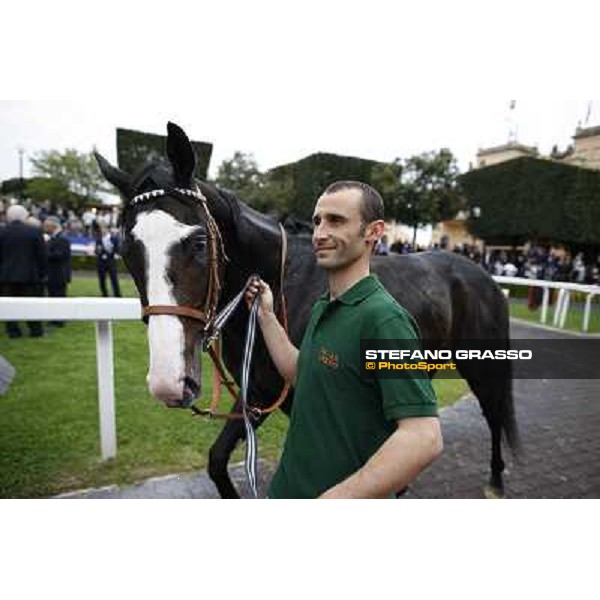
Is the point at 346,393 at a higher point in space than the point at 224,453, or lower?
higher

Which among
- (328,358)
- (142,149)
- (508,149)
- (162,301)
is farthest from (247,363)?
(508,149)

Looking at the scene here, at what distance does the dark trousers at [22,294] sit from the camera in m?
3.80

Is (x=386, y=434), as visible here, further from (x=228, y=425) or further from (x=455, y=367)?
(x=228, y=425)

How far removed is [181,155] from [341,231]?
71 cm

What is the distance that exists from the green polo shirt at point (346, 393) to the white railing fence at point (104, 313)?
4.15 feet

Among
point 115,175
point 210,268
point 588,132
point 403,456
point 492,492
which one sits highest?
point 588,132

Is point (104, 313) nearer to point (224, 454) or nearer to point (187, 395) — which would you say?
point (224, 454)

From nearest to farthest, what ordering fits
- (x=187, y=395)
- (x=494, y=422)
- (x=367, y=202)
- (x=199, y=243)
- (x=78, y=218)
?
Result: (x=367, y=202) < (x=187, y=395) < (x=199, y=243) < (x=494, y=422) < (x=78, y=218)

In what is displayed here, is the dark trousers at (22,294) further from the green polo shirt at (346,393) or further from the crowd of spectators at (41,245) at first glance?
the green polo shirt at (346,393)

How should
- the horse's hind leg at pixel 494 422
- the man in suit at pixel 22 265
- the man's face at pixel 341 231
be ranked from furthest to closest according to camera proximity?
1. the man in suit at pixel 22 265
2. the horse's hind leg at pixel 494 422
3. the man's face at pixel 341 231

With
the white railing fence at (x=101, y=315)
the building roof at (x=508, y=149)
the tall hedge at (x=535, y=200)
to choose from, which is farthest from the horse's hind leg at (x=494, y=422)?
Result: the white railing fence at (x=101, y=315)

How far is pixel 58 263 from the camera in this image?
526 centimetres

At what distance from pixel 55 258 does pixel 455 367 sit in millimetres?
4856

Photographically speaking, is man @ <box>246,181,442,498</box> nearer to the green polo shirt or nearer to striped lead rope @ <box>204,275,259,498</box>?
the green polo shirt
